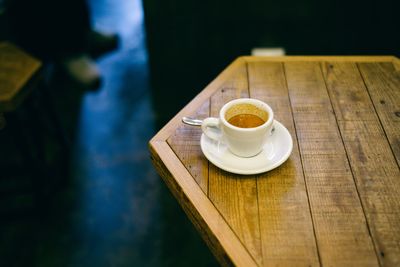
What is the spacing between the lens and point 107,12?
3.28 meters

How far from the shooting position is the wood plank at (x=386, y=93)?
40.4 inches

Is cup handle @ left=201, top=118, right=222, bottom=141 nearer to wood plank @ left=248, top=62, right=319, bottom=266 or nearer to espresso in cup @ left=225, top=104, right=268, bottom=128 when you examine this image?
espresso in cup @ left=225, top=104, right=268, bottom=128

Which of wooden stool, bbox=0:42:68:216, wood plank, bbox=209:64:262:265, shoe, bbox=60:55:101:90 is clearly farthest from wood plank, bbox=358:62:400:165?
shoe, bbox=60:55:101:90

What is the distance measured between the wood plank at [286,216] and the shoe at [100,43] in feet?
6.94

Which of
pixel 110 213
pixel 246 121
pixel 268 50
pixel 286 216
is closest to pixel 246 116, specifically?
pixel 246 121

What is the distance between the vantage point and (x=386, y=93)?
1152 mm

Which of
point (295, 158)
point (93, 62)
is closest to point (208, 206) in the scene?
point (295, 158)

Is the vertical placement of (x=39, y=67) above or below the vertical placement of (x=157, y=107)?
above

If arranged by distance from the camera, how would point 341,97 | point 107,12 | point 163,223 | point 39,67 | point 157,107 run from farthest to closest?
1. point 107,12
2. point 157,107
3. point 163,223
4. point 39,67
5. point 341,97

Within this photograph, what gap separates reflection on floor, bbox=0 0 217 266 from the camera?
5.66 ft

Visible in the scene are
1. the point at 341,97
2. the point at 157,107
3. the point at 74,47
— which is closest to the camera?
the point at 341,97

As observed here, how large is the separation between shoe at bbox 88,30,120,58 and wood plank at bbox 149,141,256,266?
208 centimetres

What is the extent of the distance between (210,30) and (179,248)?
1.09 metres

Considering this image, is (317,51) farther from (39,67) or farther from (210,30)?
(39,67)
